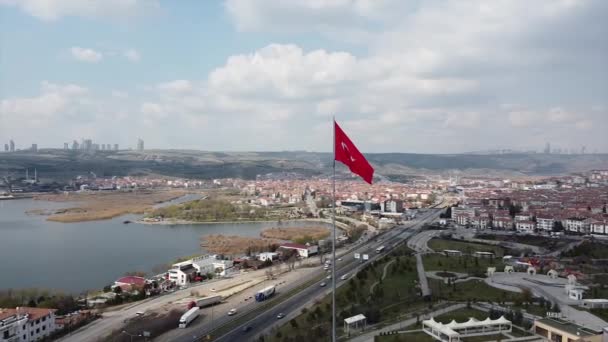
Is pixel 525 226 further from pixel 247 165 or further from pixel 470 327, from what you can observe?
pixel 247 165

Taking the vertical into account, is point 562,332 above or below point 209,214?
above

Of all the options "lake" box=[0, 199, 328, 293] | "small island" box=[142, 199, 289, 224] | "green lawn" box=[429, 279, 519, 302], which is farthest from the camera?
"small island" box=[142, 199, 289, 224]

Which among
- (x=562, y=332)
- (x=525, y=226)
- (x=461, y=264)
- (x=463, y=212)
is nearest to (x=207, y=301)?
(x=562, y=332)

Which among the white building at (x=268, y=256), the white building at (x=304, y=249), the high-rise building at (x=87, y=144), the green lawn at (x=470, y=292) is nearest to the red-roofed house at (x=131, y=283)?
the white building at (x=268, y=256)

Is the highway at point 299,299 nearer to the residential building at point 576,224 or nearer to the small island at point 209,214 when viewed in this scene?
the residential building at point 576,224

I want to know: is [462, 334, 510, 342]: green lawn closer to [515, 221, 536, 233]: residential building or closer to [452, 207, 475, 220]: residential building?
[515, 221, 536, 233]: residential building

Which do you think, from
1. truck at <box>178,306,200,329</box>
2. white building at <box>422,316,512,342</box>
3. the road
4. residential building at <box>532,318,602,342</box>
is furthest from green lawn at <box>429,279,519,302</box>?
truck at <box>178,306,200,329</box>

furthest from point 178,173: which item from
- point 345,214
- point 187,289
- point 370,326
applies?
point 370,326
